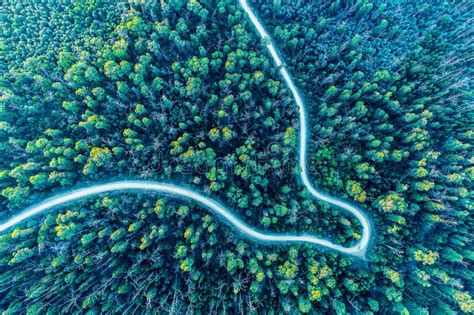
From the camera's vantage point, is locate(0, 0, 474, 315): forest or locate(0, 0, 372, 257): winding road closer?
locate(0, 0, 474, 315): forest

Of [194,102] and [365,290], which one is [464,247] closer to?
[365,290]

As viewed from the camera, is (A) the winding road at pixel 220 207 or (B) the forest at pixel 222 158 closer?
(B) the forest at pixel 222 158

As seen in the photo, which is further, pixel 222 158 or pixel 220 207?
pixel 222 158

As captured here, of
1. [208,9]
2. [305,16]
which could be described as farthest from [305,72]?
[208,9]

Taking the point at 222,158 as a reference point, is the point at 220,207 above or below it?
below

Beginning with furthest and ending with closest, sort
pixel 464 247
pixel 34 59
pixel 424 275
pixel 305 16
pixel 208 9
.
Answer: pixel 305 16 < pixel 208 9 < pixel 34 59 < pixel 464 247 < pixel 424 275

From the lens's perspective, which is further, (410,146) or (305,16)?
(305,16)

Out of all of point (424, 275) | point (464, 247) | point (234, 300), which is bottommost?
point (234, 300)

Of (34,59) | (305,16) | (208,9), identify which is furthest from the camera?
(305,16)
